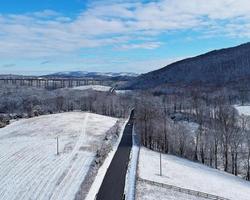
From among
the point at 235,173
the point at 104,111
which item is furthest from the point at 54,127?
the point at 104,111

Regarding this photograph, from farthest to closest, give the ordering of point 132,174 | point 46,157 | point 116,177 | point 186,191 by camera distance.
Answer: point 46,157, point 132,174, point 116,177, point 186,191

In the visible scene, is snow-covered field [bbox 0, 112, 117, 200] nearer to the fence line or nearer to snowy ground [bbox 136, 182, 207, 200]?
snowy ground [bbox 136, 182, 207, 200]

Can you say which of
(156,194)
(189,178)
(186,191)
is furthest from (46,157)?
(186,191)

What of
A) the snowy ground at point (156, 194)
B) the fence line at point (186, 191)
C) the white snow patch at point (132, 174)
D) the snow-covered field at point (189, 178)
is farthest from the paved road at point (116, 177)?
the fence line at point (186, 191)

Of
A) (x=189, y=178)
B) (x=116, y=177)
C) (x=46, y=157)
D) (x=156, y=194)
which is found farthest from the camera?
(x=46, y=157)

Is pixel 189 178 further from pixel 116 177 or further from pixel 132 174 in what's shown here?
pixel 116 177

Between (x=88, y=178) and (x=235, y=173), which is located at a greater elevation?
(x=88, y=178)

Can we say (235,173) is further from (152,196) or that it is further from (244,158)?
(152,196)

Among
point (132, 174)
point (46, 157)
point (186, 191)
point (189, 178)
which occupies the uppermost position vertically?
point (132, 174)
